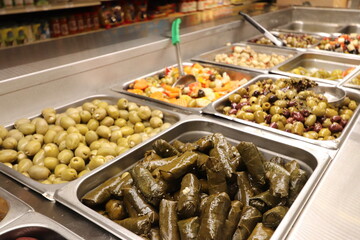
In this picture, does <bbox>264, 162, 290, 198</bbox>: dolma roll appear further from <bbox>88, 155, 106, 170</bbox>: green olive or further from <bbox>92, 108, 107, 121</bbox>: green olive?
<bbox>92, 108, 107, 121</bbox>: green olive

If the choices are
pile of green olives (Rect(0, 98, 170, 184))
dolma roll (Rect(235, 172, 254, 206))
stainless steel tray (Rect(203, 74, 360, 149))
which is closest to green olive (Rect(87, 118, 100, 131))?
pile of green olives (Rect(0, 98, 170, 184))

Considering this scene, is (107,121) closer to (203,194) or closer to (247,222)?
(203,194)

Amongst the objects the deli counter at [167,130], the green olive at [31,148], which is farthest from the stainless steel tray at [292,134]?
the green olive at [31,148]

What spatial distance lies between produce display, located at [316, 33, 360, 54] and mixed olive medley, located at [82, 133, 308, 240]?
2.40m

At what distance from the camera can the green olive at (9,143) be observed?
1.78 meters

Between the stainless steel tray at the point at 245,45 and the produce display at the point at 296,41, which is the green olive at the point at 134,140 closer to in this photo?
the stainless steel tray at the point at 245,45

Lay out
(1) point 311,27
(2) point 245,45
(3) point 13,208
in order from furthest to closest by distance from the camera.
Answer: (1) point 311,27, (2) point 245,45, (3) point 13,208

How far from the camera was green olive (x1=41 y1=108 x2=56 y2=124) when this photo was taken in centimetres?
203

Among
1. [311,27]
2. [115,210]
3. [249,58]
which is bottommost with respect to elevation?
[115,210]

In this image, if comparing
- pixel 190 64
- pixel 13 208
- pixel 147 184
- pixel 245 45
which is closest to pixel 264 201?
pixel 147 184

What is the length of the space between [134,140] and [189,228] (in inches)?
31.9

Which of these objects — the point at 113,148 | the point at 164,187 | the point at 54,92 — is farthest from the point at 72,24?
the point at 164,187

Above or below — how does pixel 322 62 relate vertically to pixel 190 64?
below

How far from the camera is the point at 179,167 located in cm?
140
